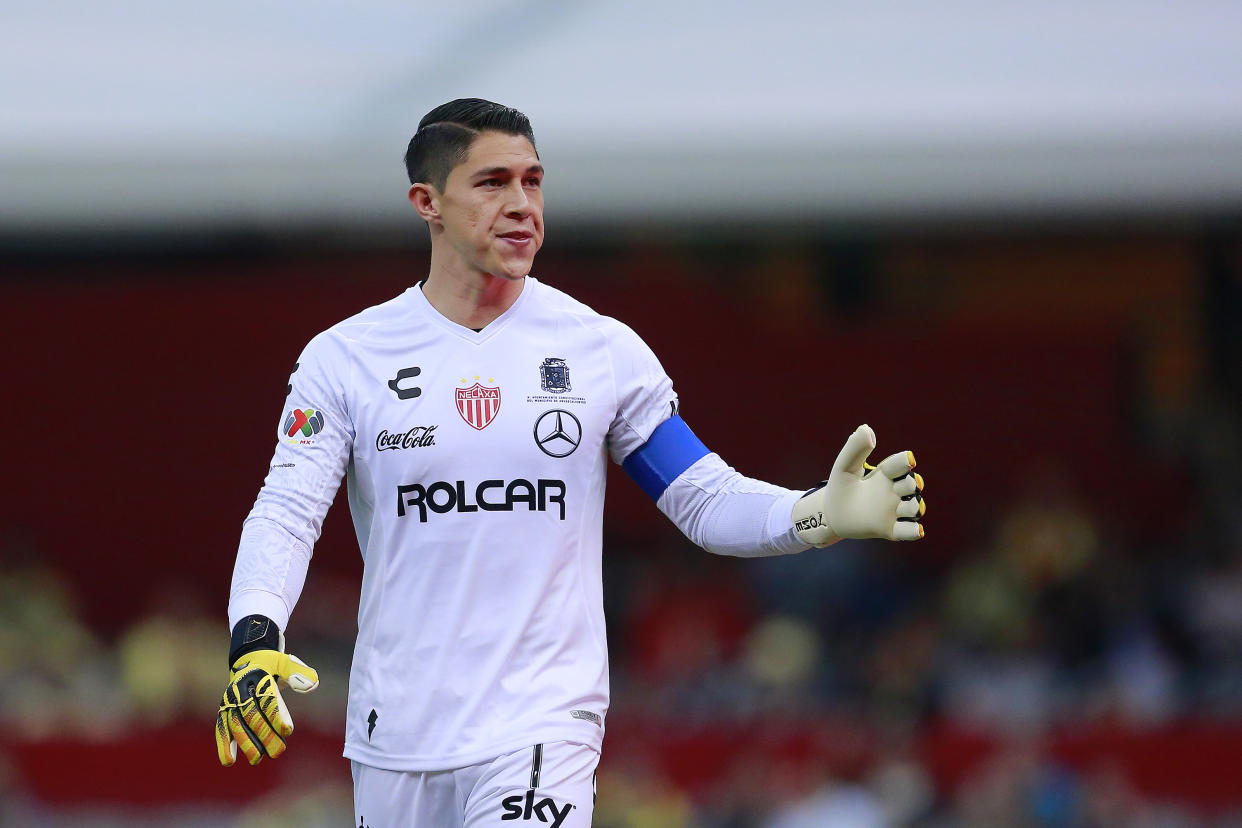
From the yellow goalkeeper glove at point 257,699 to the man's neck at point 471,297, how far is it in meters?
0.99

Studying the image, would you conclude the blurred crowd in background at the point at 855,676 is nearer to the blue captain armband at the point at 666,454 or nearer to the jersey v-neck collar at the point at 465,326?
the blue captain armband at the point at 666,454

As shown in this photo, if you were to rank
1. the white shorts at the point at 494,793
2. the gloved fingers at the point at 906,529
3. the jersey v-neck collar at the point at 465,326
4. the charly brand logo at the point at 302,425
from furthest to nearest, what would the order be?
the jersey v-neck collar at the point at 465,326
the charly brand logo at the point at 302,425
the white shorts at the point at 494,793
the gloved fingers at the point at 906,529

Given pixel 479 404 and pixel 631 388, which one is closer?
pixel 479 404

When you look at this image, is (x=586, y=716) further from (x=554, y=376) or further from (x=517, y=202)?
(x=517, y=202)

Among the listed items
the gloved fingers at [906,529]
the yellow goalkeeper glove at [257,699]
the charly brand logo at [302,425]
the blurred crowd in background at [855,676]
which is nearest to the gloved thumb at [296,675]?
the yellow goalkeeper glove at [257,699]

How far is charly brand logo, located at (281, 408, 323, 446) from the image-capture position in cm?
429

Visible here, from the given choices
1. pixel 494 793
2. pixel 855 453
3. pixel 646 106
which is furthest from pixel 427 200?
pixel 646 106

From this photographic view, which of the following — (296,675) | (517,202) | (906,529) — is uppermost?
(517,202)

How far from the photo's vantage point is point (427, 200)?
4.48 meters

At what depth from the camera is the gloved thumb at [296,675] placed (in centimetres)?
387

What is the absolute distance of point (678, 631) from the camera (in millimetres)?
12734

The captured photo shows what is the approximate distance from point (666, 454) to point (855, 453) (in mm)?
585

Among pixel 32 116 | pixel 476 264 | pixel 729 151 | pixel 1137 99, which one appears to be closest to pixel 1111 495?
pixel 1137 99

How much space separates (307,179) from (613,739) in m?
4.54
